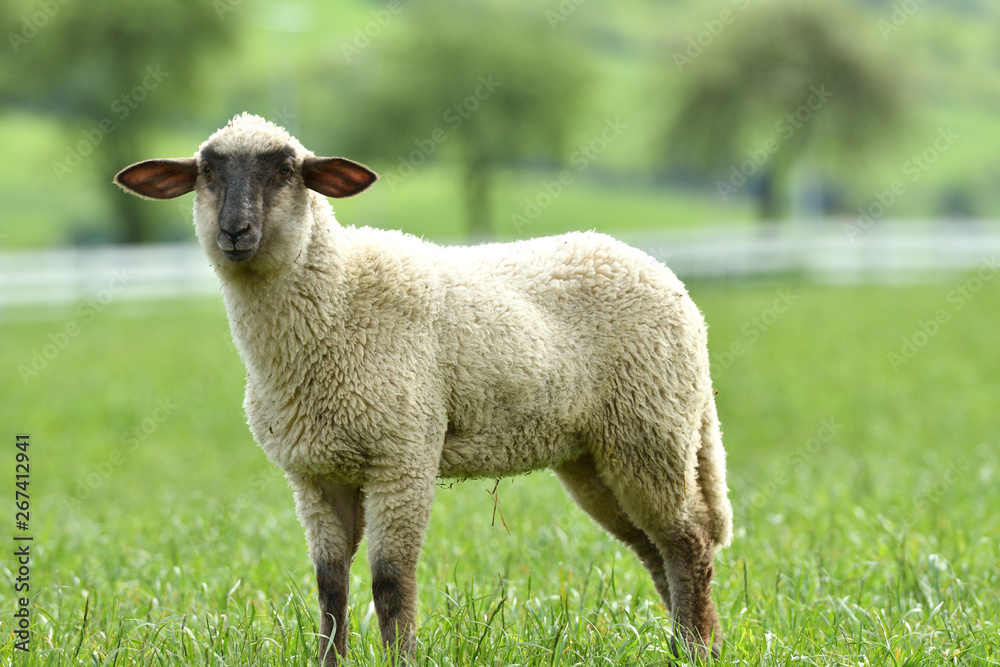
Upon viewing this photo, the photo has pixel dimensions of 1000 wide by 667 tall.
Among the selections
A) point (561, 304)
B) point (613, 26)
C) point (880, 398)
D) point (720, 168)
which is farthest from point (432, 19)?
point (613, 26)

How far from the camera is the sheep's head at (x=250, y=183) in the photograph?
308cm

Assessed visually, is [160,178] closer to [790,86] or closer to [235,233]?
[235,233]

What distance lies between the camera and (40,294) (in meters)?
21.0

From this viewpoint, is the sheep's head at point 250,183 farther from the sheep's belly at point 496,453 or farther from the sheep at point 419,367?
the sheep's belly at point 496,453

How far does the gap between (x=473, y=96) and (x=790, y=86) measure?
9851mm

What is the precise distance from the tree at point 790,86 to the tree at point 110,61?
581 inches

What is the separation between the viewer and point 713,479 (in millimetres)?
3900

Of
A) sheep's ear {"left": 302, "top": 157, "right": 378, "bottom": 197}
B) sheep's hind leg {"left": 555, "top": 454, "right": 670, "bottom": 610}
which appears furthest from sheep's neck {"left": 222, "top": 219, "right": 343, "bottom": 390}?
sheep's hind leg {"left": 555, "top": 454, "right": 670, "bottom": 610}

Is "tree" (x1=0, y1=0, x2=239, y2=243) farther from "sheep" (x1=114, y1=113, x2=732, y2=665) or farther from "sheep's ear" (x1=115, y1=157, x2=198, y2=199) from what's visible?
"sheep" (x1=114, y1=113, x2=732, y2=665)

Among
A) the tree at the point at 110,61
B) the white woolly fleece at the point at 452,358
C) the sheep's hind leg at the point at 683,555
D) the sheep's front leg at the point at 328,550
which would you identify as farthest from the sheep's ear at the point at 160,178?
the tree at the point at 110,61

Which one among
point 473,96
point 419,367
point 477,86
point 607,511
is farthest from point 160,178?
point 477,86

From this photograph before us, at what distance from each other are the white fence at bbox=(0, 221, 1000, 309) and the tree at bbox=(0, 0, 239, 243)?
8.23 m

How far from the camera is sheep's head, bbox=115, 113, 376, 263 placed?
3.08 m

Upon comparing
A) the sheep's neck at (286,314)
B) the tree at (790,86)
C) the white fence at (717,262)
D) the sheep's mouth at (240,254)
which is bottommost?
the sheep's neck at (286,314)
